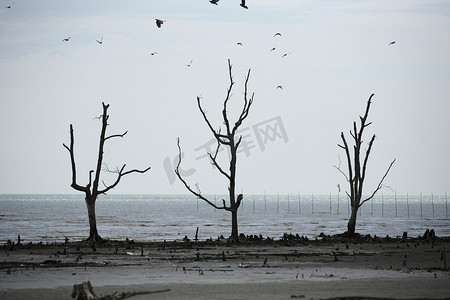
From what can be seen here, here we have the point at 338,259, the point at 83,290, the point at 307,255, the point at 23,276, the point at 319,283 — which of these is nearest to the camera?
the point at 83,290

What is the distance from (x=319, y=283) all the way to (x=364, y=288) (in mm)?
1585

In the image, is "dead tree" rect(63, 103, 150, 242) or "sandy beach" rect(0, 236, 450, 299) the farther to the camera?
"dead tree" rect(63, 103, 150, 242)

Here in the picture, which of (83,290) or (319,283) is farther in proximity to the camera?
(319,283)

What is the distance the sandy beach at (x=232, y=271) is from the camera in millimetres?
17016

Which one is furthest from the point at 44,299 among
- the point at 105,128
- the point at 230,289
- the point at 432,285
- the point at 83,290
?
the point at 105,128

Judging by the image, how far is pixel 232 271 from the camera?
73.5ft

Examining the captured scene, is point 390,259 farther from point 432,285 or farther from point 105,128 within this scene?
point 105,128

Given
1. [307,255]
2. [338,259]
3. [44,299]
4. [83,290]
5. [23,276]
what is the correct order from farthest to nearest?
1. [307,255]
2. [338,259]
3. [23,276]
4. [44,299]
5. [83,290]

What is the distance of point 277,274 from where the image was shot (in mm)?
21391

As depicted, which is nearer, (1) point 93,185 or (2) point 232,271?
(2) point 232,271

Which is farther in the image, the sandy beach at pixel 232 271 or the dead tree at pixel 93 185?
the dead tree at pixel 93 185

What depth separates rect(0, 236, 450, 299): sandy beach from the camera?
17.0 metres

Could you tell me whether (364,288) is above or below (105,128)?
below

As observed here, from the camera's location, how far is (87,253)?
99.8ft
